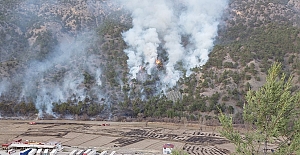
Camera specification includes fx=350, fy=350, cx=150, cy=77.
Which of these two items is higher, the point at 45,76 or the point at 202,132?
the point at 45,76

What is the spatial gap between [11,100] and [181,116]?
2922 cm

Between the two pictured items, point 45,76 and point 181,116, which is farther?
point 45,76

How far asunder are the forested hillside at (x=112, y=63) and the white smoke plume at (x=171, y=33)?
1.96 metres

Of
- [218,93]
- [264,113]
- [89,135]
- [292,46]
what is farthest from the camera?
[292,46]

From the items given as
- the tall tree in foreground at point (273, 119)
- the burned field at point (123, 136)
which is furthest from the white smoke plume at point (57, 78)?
the tall tree in foreground at point (273, 119)

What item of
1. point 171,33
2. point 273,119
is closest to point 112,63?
point 171,33

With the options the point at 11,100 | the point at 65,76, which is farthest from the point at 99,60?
the point at 11,100

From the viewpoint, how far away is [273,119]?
11.9 m

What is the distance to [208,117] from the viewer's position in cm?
5188

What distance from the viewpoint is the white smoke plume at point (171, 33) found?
69562 millimetres

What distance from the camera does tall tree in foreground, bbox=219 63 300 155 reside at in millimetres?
11703

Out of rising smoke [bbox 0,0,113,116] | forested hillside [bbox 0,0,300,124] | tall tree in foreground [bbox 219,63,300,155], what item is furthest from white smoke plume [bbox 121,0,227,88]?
tall tree in foreground [bbox 219,63,300,155]

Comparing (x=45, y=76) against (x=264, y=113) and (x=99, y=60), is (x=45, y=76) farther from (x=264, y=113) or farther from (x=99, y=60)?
(x=264, y=113)

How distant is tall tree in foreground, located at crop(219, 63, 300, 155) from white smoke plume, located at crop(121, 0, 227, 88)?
170ft
